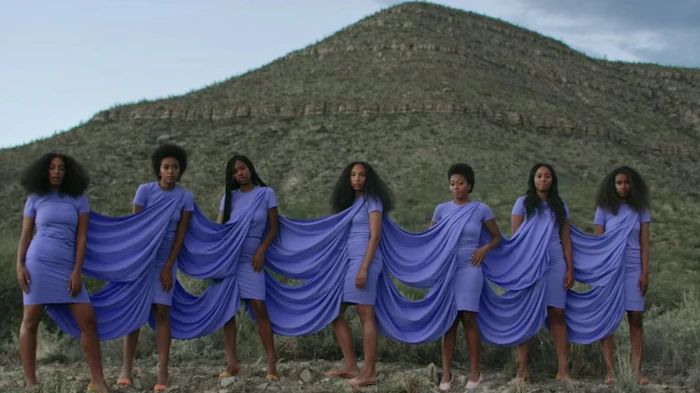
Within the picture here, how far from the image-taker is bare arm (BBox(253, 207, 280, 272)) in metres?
7.25

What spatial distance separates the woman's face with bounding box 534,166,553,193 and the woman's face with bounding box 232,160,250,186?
8.83 feet

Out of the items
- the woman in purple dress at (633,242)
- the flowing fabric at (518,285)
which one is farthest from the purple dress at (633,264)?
the flowing fabric at (518,285)

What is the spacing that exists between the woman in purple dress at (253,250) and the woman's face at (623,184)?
3282mm

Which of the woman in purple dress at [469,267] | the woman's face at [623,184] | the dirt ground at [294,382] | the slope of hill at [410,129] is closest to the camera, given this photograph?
the dirt ground at [294,382]

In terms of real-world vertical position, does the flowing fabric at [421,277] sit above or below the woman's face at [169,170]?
below

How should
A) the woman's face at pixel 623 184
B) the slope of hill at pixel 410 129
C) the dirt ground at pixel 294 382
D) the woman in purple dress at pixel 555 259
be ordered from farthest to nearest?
the slope of hill at pixel 410 129 < the woman's face at pixel 623 184 < the woman in purple dress at pixel 555 259 < the dirt ground at pixel 294 382

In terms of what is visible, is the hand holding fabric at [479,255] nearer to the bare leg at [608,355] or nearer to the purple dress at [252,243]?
the bare leg at [608,355]

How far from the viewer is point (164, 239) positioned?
7.05 m

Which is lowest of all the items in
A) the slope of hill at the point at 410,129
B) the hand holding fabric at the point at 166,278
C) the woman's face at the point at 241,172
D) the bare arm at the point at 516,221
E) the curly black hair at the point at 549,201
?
the hand holding fabric at the point at 166,278

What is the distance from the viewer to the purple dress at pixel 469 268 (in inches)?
283

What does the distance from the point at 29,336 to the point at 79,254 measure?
0.77 metres

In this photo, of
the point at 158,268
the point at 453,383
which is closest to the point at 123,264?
the point at 158,268

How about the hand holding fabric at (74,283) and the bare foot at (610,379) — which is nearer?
the hand holding fabric at (74,283)

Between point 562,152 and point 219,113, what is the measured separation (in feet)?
53.2
